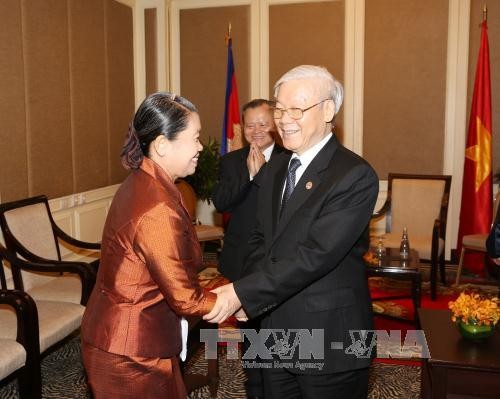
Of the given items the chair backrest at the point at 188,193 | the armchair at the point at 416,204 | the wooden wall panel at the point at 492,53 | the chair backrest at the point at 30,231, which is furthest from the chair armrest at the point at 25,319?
the wooden wall panel at the point at 492,53

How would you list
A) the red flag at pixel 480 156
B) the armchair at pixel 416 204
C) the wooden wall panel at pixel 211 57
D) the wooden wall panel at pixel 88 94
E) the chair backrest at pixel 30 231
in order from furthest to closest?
the wooden wall panel at pixel 211 57 < the red flag at pixel 480 156 < the armchair at pixel 416 204 < the wooden wall panel at pixel 88 94 < the chair backrest at pixel 30 231

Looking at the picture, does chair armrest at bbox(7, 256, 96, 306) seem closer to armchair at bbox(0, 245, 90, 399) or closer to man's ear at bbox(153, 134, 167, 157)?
armchair at bbox(0, 245, 90, 399)

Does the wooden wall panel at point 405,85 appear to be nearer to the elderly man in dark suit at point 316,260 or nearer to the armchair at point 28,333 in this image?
the armchair at point 28,333

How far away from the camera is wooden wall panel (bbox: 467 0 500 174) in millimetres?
5918

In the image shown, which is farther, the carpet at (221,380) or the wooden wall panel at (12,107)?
the wooden wall panel at (12,107)

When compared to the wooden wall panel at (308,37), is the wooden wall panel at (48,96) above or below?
below

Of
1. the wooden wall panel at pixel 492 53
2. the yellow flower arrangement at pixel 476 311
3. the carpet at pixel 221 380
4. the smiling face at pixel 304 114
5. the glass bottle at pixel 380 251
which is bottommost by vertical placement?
the carpet at pixel 221 380

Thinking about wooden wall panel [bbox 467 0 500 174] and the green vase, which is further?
wooden wall panel [bbox 467 0 500 174]

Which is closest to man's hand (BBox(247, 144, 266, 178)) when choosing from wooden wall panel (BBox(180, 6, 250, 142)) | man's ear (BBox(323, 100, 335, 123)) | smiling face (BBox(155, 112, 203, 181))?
man's ear (BBox(323, 100, 335, 123))

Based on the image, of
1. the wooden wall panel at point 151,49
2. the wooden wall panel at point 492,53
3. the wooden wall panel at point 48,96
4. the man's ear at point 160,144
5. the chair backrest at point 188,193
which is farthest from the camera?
the wooden wall panel at point 151,49

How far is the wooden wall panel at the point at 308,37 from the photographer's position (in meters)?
6.40

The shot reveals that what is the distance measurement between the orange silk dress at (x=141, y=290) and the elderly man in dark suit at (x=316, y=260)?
0.25 metres

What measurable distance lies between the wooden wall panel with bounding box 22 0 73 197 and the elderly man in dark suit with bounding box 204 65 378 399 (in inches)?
128

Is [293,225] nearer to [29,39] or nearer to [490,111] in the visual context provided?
[29,39]
